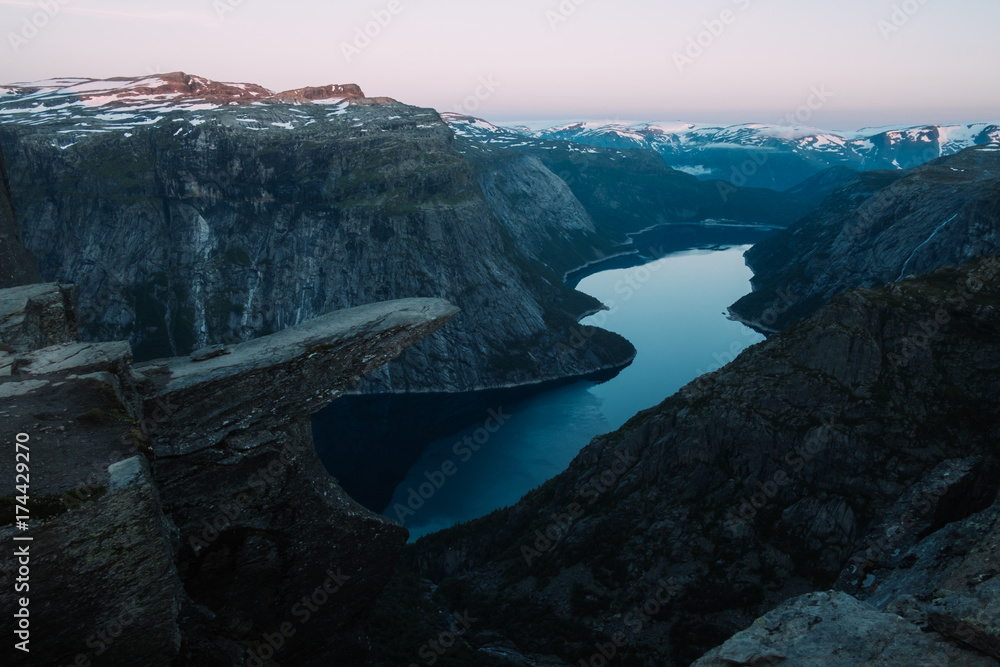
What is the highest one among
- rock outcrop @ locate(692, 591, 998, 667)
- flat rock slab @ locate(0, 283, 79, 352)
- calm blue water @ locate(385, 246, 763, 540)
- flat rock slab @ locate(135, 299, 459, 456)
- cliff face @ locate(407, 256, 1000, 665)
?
flat rock slab @ locate(0, 283, 79, 352)

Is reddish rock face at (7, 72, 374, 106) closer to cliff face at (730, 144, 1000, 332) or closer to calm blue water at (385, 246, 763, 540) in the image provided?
calm blue water at (385, 246, 763, 540)

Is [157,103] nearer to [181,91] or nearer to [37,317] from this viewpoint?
[181,91]

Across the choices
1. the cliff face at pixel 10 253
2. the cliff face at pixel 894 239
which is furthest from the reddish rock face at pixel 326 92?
the cliff face at pixel 10 253

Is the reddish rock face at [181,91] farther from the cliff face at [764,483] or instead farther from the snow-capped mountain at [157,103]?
the cliff face at [764,483]

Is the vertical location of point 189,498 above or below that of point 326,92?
below

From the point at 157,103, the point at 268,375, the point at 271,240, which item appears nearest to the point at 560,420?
the point at 271,240

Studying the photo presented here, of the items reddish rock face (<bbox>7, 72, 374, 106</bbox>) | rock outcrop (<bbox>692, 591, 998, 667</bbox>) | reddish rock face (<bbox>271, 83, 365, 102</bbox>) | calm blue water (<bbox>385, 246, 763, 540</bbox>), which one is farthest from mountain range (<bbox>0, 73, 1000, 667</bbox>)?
reddish rock face (<bbox>271, 83, 365, 102</bbox>)
